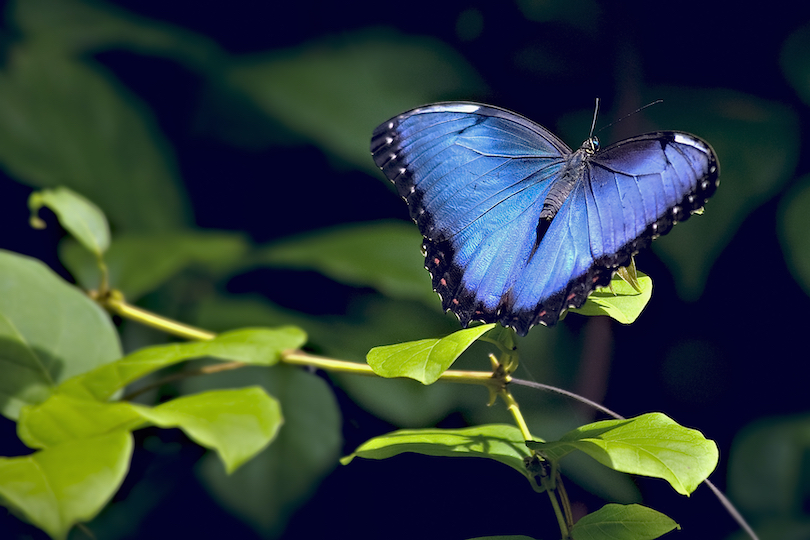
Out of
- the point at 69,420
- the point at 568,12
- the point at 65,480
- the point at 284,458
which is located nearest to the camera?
the point at 65,480

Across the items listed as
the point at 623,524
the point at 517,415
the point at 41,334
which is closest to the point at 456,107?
the point at 517,415

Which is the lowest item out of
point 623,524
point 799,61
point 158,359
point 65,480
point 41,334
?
point 623,524

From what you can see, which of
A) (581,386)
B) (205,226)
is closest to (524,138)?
(581,386)

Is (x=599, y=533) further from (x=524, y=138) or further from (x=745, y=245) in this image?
(x=745, y=245)

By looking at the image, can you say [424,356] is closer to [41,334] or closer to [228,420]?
[228,420]

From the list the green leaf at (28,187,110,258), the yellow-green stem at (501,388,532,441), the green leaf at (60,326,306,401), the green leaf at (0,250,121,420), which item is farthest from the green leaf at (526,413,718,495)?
the green leaf at (28,187,110,258)

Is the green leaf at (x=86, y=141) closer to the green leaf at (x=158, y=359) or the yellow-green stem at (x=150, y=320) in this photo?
the yellow-green stem at (x=150, y=320)

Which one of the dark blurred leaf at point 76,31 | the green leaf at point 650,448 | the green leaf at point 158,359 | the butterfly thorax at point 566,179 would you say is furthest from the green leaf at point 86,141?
the green leaf at point 650,448
